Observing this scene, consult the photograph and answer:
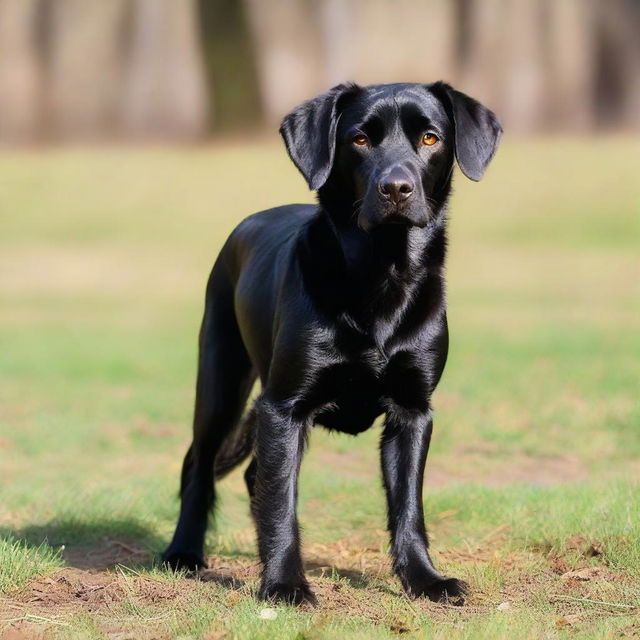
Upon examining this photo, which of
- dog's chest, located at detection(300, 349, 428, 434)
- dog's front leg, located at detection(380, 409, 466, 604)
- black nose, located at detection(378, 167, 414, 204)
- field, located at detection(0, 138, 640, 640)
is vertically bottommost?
field, located at detection(0, 138, 640, 640)

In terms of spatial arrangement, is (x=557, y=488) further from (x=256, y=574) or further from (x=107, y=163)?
(x=107, y=163)

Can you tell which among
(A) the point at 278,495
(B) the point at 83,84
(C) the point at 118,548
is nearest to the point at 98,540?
(C) the point at 118,548

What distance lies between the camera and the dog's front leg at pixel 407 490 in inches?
162

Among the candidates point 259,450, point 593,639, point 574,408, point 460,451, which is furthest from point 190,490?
point 574,408

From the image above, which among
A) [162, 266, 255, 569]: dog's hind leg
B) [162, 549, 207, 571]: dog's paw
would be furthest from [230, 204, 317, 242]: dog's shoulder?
[162, 549, 207, 571]: dog's paw

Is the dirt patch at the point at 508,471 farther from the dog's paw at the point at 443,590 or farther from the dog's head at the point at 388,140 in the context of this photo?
the dog's head at the point at 388,140

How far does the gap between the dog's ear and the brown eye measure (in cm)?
10

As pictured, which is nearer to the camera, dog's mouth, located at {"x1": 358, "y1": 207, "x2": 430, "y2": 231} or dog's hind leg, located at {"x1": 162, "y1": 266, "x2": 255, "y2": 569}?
dog's mouth, located at {"x1": 358, "y1": 207, "x2": 430, "y2": 231}

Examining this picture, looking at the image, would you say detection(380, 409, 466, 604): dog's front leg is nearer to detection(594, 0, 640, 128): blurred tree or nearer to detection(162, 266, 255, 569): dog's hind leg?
detection(162, 266, 255, 569): dog's hind leg

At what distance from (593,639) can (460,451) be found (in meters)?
4.33

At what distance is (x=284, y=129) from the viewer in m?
4.21

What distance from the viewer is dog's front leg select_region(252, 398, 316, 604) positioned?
157 inches

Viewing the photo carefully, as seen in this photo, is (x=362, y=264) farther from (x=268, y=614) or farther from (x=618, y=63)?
(x=618, y=63)

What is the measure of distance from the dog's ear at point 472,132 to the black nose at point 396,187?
1.28 feet
